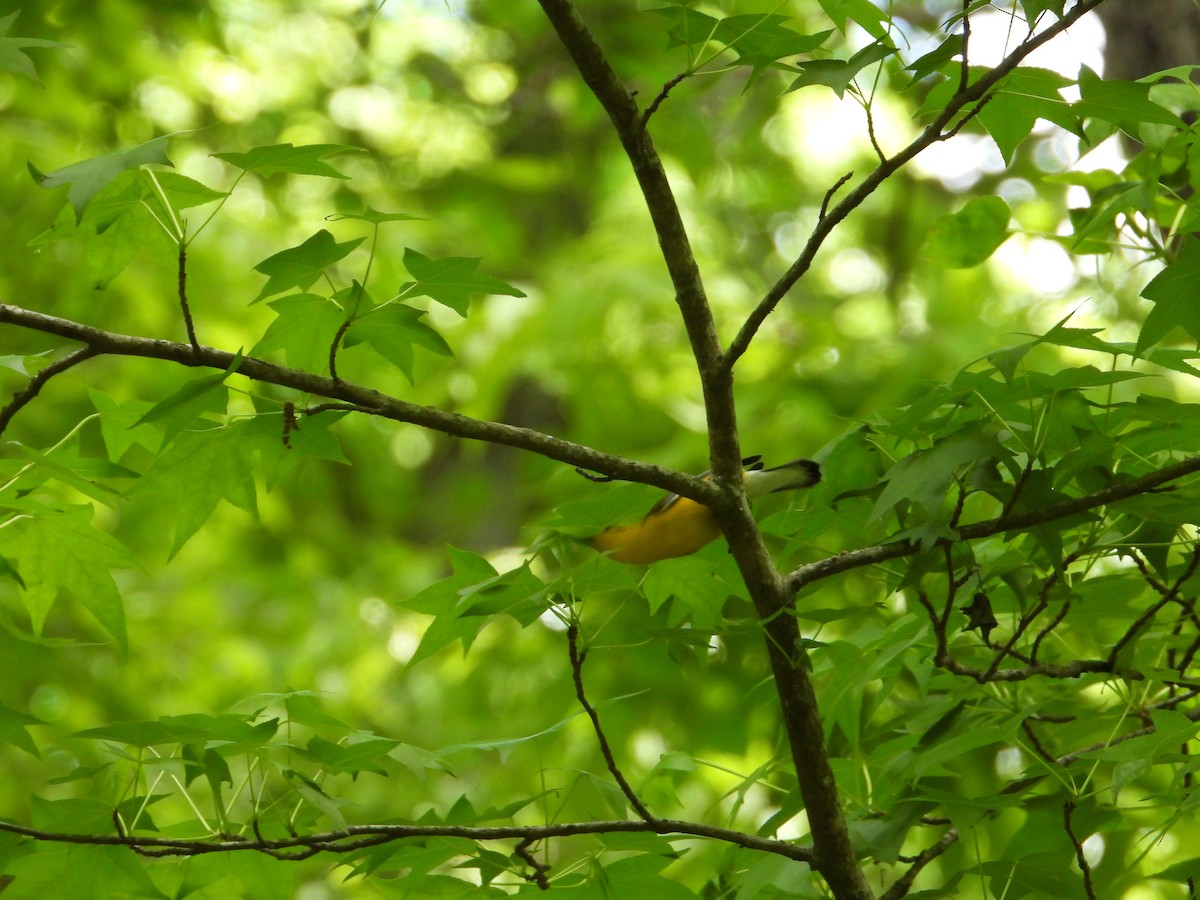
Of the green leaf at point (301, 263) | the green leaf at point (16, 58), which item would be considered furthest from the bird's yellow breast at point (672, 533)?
the green leaf at point (16, 58)

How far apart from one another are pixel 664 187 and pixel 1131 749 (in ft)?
2.45

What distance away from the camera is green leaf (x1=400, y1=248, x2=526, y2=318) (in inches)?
47.6

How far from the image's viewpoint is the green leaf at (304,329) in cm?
131

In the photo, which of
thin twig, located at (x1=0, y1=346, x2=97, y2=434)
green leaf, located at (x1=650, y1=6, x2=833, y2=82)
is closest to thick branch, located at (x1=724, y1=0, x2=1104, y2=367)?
green leaf, located at (x1=650, y1=6, x2=833, y2=82)

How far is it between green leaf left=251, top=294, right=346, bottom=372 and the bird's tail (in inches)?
23.6

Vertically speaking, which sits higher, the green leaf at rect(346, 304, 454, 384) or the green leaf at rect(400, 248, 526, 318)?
the green leaf at rect(400, 248, 526, 318)

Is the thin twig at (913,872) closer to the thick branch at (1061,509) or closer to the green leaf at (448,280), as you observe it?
the thick branch at (1061,509)

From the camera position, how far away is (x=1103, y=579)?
140 centimetres

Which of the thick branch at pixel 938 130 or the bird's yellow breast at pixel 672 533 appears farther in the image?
the bird's yellow breast at pixel 672 533

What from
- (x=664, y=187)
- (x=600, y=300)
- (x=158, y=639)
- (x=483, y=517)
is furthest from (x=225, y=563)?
(x=664, y=187)

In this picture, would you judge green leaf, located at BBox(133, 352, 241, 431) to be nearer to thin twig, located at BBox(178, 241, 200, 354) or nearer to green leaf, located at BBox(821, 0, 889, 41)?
thin twig, located at BBox(178, 241, 200, 354)

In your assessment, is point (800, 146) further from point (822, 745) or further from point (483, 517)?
point (822, 745)

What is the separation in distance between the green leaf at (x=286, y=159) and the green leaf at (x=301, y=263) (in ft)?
0.23

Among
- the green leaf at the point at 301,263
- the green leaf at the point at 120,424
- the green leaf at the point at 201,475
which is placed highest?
the green leaf at the point at 301,263
